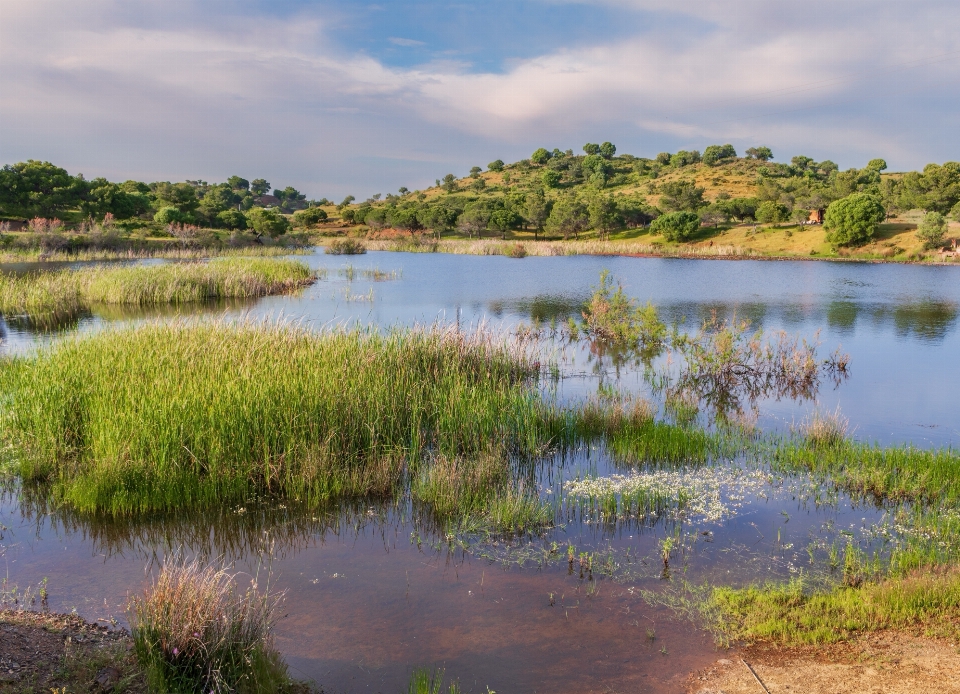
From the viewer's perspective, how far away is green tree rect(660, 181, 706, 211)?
85.4 metres

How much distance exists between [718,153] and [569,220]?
74757mm

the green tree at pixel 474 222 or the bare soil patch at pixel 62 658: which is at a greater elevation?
the green tree at pixel 474 222

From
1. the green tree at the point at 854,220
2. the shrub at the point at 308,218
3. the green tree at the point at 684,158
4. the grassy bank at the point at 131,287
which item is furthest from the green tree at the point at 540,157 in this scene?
the grassy bank at the point at 131,287

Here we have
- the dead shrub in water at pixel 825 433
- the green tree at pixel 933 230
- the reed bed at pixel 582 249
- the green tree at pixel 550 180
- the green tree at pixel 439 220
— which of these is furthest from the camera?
the green tree at pixel 550 180

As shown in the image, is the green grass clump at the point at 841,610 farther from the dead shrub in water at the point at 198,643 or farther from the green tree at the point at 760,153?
the green tree at the point at 760,153

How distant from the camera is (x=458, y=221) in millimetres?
88000

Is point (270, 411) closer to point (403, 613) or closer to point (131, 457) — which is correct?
point (131, 457)

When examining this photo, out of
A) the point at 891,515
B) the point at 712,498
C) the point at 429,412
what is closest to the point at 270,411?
the point at 429,412

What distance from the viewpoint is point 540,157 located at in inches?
6535

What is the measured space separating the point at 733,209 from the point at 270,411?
78.9 m

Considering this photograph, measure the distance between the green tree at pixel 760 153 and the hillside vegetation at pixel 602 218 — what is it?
2402 centimetres

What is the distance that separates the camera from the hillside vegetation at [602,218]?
5744 cm

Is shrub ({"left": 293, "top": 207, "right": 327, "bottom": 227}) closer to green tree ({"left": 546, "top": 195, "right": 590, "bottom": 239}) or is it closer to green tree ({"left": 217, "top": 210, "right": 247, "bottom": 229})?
green tree ({"left": 217, "top": 210, "right": 247, "bottom": 229})

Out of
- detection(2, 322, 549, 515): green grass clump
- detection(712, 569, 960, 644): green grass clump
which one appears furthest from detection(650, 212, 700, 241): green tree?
detection(712, 569, 960, 644): green grass clump
